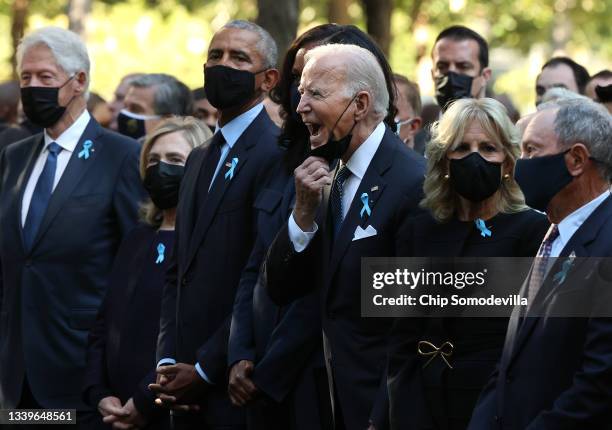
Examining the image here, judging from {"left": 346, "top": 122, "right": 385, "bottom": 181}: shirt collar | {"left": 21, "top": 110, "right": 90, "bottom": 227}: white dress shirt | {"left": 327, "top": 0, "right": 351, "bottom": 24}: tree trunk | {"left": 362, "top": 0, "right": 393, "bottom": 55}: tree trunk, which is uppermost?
{"left": 327, "top": 0, "right": 351, "bottom": 24}: tree trunk

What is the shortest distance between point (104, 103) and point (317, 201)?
7844mm

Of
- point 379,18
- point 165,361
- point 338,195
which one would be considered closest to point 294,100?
point 338,195

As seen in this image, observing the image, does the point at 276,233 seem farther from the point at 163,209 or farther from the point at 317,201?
→ the point at 163,209

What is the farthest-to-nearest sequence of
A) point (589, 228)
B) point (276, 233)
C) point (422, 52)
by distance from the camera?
point (422, 52) → point (276, 233) → point (589, 228)

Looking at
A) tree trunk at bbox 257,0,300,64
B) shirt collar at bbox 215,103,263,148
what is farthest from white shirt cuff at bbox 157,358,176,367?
tree trunk at bbox 257,0,300,64

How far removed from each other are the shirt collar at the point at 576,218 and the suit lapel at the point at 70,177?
3.84 m

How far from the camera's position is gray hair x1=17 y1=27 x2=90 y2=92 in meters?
9.09

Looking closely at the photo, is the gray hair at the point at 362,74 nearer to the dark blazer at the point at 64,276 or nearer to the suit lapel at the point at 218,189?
the suit lapel at the point at 218,189

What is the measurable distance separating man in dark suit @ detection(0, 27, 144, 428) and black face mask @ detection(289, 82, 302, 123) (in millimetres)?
1797

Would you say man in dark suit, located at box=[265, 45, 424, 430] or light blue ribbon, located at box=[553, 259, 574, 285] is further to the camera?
man in dark suit, located at box=[265, 45, 424, 430]

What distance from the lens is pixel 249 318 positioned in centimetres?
719

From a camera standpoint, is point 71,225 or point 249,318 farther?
point 71,225

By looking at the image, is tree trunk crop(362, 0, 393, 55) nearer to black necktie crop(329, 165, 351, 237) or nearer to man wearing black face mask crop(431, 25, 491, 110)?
man wearing black face mask crop(431, 25, 491, 110)

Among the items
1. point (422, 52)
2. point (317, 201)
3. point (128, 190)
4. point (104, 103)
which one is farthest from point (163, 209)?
point (422, 52)
